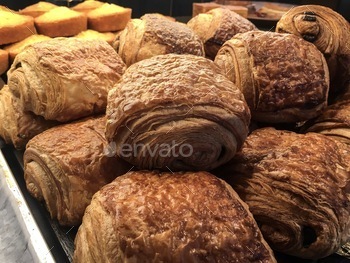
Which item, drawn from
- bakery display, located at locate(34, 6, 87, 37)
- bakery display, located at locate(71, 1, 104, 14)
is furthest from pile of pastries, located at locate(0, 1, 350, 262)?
bakery display, located at locate(71, 1, 104, 14)

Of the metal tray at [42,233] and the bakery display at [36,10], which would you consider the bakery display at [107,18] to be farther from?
the metal tray at [42,233]

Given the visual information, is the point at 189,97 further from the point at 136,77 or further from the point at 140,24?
the point at 140,24

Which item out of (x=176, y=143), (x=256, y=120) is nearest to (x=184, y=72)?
(x=176, y=143)

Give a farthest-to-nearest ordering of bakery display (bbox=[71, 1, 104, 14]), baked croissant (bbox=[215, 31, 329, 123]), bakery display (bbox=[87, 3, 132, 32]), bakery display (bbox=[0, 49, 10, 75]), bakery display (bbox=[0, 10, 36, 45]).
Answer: bakery display (bbox=[71, 1, 104, 14]) → bakery display (bbox=[87, 3, 132, 32]) → bakery display (bbox=[0, 10, 36, 45]) → bakery display (bbox=[0, 49, 10, 75]) → baked croissant (bbox=[215, 31, 329, 123])

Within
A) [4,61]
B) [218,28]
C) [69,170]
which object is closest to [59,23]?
[4,61]

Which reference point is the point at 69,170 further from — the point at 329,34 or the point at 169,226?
the point at 329,34

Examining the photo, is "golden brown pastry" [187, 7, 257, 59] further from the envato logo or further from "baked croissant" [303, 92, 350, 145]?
the envato logo
